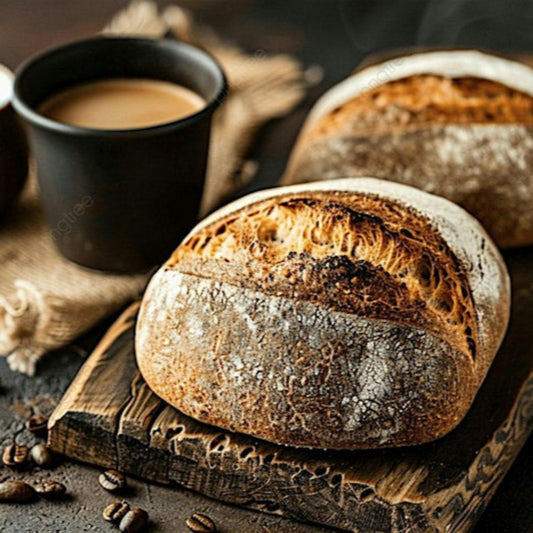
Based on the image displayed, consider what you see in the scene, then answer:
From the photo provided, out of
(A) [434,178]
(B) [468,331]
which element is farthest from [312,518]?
(A) [434,178]

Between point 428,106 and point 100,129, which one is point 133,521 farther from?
point 428,106

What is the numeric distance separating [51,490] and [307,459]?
415 millimetres

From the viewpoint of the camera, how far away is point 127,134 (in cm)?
195

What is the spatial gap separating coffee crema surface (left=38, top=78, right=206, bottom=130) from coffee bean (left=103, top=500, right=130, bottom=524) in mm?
800

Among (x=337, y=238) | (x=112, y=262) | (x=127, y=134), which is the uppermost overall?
(x=337, y=238)

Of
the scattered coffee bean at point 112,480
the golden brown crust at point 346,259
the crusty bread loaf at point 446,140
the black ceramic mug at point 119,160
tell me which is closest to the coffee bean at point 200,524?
the scattered coffee bean at point 112,480

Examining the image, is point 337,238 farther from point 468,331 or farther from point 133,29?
point 133,29

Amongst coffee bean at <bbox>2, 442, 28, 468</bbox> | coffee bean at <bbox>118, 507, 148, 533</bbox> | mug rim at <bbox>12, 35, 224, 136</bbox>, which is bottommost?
coffee bean at <bbox>2, 442, 28, 468</bbox>

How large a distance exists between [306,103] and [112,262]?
2.85ft

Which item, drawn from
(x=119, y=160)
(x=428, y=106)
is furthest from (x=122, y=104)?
(x=428, y=106)

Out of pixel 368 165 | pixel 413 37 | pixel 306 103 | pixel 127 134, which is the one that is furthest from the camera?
pixel 413 37

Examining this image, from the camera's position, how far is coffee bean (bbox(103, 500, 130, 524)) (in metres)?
1.57

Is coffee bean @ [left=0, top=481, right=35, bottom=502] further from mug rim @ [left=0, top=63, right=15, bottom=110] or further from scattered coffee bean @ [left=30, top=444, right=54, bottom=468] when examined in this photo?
mug rim @ [left=0, top=63, right=15, bottom=110]

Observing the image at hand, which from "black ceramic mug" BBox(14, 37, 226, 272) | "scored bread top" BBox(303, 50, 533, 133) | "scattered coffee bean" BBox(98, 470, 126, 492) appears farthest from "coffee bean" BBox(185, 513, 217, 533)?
"scored bread top" BBox(303, 50, 533, 133)
